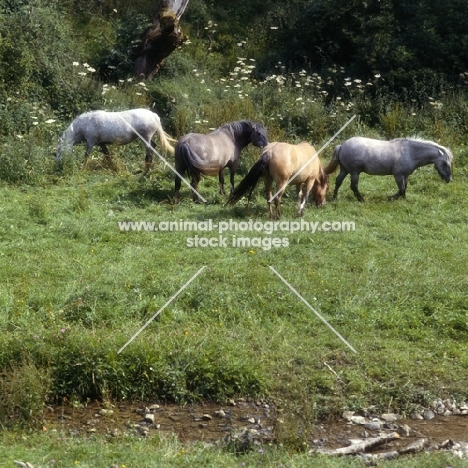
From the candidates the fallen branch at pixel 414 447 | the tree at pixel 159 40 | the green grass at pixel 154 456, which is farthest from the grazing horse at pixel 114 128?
the fallen branch at pixel 414 447

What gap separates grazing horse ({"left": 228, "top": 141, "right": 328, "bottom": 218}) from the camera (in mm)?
13148

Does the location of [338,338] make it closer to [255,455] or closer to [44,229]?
[255,455]

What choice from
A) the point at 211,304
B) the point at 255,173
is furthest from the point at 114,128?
the point at 211,304

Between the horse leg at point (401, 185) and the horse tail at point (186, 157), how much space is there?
9.86ft

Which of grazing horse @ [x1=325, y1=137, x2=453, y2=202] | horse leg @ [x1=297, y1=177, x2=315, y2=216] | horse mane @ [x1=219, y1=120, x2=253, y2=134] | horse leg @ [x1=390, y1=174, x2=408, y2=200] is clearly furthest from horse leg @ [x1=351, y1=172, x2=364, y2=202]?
horse mane @ [x1=219, y1=120, x2=253, y2=134]

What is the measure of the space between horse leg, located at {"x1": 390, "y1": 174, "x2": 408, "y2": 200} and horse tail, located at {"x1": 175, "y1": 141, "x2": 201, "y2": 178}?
9.86 ft

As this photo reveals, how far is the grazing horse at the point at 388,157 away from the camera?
1460 centimetres

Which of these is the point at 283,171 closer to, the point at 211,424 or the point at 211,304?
the point at 211,304

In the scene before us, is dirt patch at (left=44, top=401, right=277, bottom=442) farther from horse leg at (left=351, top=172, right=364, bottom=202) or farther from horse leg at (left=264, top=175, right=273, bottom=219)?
horse leg at (left=351, top=172, right=364, bottom=202)

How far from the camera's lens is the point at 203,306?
424 inches

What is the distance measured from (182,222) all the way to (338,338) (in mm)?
3608

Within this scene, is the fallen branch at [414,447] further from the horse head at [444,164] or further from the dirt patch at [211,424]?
the horse head at [444,164]

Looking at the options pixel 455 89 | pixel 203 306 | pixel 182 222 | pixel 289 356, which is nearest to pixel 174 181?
pixel 182 222

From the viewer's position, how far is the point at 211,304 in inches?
426
